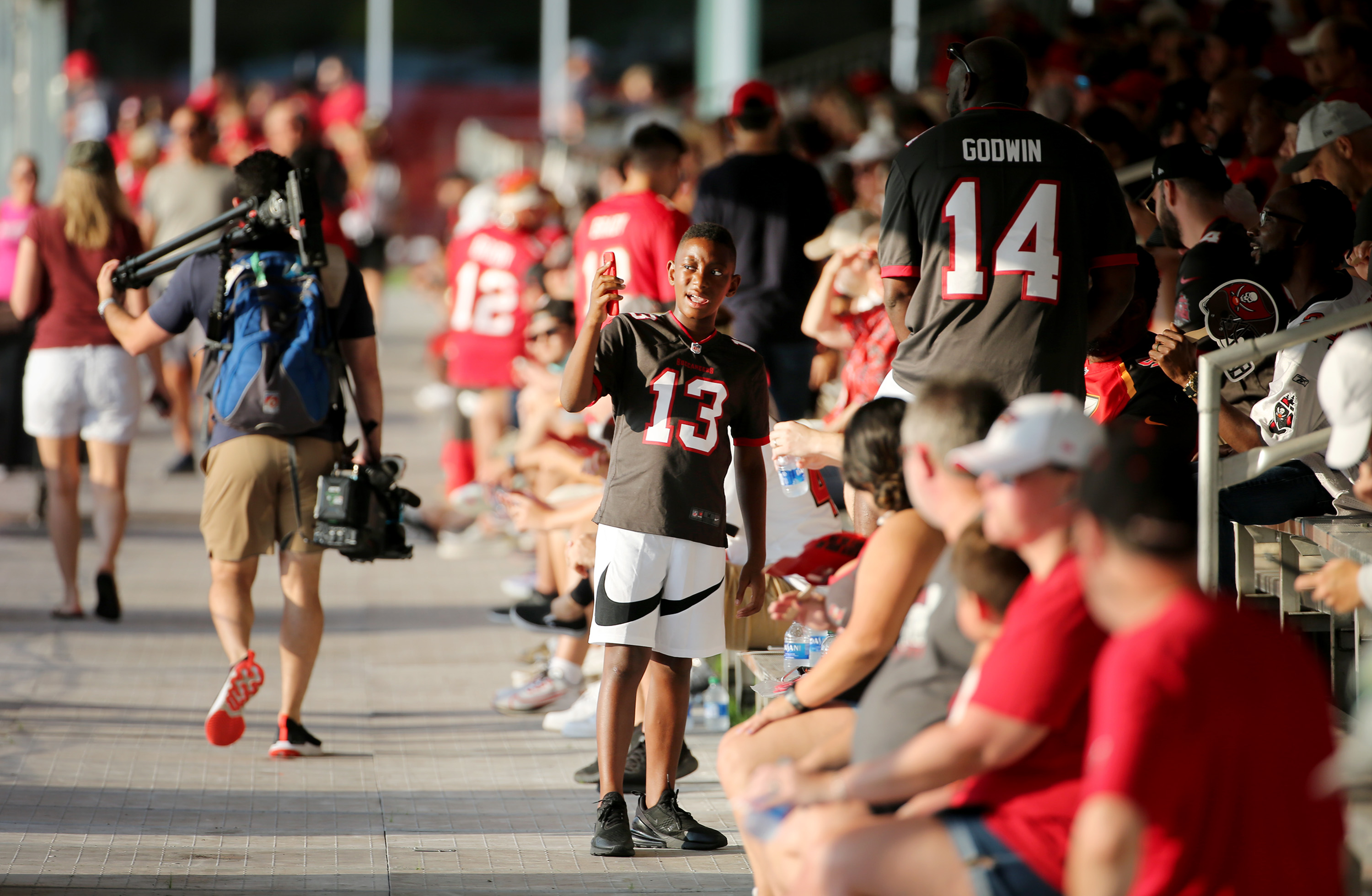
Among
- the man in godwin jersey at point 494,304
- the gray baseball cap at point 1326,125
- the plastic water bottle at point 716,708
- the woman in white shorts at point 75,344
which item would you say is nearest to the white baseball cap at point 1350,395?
the gray baseball cap at point 1326,125

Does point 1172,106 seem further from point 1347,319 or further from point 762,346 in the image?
point 1347,319

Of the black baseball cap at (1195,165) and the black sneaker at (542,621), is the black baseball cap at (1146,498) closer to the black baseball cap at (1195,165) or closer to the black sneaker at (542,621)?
the black baseball cap at (1195,165)

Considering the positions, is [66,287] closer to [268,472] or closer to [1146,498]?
[268,472]

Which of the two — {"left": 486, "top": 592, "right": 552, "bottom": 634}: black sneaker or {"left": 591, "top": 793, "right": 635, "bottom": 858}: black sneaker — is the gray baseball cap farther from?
{"left": 591, "top": 793, "right": 635, "bottom": 858}: black sneaker

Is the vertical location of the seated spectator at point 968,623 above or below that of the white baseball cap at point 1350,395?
below

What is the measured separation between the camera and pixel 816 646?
4812 mm

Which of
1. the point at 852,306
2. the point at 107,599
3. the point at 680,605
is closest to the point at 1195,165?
the point at 852,306

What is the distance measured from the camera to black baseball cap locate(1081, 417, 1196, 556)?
94.8 inches

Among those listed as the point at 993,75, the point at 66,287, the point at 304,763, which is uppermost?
the point at 993,75

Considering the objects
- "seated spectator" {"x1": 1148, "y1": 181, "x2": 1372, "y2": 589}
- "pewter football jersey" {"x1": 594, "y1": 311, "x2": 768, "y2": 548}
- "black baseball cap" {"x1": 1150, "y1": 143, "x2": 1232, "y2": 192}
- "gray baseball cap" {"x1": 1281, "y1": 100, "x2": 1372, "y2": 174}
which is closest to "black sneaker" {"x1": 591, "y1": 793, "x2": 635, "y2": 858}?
"pewter football jersey" {"x1": 594, "y1": 311, "x2": 768, "y2": 548}

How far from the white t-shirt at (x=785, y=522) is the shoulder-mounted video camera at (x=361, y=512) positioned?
1.21 meters

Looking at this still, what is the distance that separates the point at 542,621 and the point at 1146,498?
4.26 metres

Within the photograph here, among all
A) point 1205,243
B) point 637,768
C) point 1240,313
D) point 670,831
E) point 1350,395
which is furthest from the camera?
point 1205,243

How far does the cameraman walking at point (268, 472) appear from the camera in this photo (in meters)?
5.44
